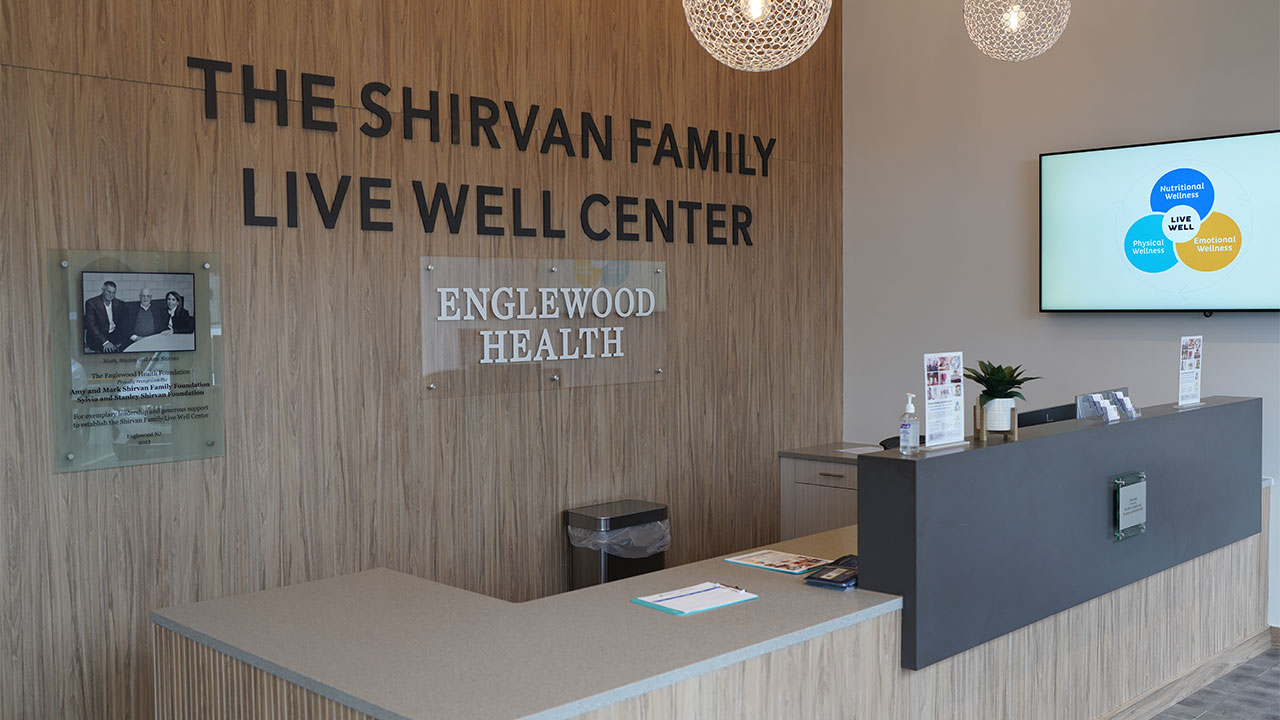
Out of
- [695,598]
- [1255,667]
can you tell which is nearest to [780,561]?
[695,598]

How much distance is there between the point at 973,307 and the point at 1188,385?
1.63 meters

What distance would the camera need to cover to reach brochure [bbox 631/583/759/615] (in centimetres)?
263

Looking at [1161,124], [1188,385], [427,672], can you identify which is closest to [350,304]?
[427,672]

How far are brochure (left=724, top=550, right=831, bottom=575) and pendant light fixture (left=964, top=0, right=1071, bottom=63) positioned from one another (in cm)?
234

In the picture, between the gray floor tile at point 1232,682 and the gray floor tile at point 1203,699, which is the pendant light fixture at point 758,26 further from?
the gray floor tile at point 1232,682

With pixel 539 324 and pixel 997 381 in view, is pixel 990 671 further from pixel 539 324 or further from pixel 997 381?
pixel 539 324

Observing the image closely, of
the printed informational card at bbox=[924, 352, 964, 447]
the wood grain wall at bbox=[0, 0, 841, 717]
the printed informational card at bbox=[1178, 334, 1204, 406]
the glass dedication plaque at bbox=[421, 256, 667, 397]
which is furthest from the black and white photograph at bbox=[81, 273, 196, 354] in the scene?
the printed informational card at bbox=[1178, 334, 1204, 406]

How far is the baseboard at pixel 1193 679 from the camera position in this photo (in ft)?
12.5

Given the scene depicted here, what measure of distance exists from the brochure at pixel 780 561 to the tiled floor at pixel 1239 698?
1692 millimetres

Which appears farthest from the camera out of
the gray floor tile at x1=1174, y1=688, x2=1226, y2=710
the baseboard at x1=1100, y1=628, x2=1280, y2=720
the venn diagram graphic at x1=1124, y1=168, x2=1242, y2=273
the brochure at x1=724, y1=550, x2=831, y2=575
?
the venn diagram graphic at x1=1124, y1=168, x2=1242, y2=273

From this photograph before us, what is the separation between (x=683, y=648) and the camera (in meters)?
2.32

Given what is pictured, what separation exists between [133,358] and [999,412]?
9.17 ft

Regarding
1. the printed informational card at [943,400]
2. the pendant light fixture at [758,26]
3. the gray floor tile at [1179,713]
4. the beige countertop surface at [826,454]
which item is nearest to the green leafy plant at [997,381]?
the printed informational card at [943,400]

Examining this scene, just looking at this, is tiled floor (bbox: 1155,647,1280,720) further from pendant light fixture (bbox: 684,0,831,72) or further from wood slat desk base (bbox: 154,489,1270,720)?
pendant light fixture (bbox: 684,0,831,72)
